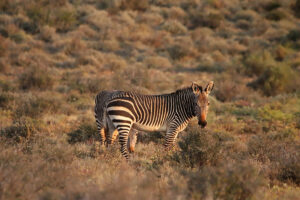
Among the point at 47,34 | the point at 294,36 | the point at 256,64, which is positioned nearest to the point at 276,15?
the point at 294,36

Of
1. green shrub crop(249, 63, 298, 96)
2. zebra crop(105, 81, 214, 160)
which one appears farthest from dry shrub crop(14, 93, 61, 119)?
green shrub crop(249, 63, 298, 96)

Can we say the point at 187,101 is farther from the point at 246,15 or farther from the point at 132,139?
the point at 246,15

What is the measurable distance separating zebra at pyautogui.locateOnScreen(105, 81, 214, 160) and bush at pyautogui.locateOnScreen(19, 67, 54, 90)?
30.1ft

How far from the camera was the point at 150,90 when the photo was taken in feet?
54.5

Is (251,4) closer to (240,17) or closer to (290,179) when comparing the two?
(240,17)

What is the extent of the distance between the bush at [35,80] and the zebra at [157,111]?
9.19m

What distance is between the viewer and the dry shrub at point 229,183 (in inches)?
171

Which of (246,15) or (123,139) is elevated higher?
(246,15)

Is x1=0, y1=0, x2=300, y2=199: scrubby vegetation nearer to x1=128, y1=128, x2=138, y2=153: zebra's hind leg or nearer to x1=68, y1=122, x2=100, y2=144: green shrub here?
x1=68, y1=122, x2=100, y2=144: green shrub

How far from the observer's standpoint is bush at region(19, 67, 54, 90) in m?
15.9

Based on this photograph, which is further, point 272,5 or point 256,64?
point 272,5

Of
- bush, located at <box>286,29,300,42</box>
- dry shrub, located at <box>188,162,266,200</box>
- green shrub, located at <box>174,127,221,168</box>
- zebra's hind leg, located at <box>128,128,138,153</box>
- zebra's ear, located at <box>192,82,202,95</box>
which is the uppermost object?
bush, located at <box>286,29,300,42</box>

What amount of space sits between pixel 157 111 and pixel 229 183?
12.5 ft

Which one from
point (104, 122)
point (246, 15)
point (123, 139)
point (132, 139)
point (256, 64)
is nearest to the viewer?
point (123, 139)
